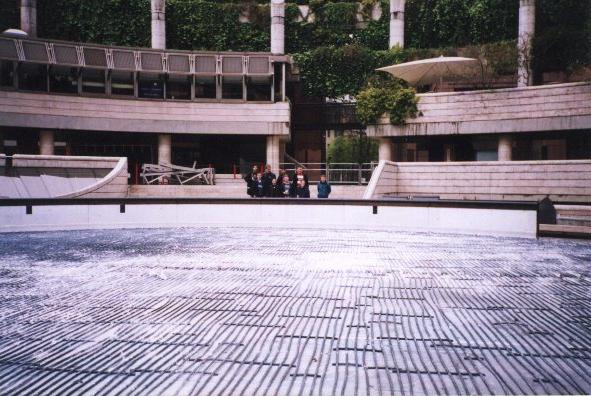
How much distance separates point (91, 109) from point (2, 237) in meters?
19.9

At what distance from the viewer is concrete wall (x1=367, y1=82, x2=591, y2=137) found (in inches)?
910

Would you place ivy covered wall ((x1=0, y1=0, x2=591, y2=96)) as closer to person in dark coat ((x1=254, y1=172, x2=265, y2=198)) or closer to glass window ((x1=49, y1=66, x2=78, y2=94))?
glass window ((x1=49, y1=66, x2=78, y2=94))

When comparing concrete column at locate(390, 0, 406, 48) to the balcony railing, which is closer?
the balcony railing

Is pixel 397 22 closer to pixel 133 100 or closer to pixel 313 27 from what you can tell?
pixel 313 27

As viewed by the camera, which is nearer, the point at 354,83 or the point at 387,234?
the point at 387,234

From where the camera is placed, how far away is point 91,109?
31.2 m

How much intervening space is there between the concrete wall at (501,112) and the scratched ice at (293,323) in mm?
15708

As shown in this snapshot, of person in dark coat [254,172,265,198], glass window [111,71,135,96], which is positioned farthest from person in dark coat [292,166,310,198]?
glass window [111,71,135,96]

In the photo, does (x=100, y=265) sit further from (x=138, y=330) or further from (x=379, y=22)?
(x=379, y=22)

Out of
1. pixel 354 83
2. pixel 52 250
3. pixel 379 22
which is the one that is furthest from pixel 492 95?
pixel 52 250

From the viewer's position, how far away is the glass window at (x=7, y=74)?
30.1 metres

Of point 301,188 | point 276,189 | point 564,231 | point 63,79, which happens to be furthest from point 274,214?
point 63,79

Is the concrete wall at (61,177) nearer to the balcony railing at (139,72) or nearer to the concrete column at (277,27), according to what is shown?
the balcony railing at (139,72)

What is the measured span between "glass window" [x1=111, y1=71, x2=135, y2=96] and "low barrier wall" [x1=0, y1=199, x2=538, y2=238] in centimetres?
1939
